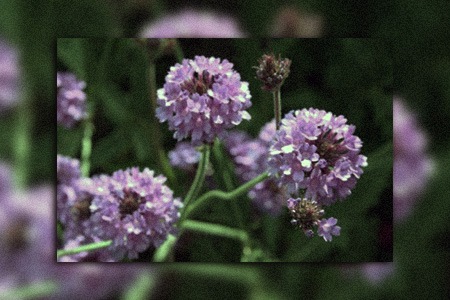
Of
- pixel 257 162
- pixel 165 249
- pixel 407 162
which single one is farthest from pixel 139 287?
pixel 407 162

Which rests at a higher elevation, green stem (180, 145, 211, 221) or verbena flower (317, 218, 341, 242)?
green stem (180, 145, 211, 221)

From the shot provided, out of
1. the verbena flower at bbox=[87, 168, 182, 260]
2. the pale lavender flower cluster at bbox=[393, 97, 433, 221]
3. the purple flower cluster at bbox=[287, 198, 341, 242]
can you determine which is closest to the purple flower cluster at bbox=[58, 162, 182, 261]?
the verbena flower at bbox=[87, 168, 182, 260]

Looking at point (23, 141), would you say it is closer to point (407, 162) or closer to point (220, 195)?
point (220, 195)

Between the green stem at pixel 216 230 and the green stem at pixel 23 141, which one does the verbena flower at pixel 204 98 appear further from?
the green stem at pixel 23 141

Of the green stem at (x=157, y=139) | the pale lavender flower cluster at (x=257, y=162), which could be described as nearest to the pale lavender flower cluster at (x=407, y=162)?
the pale lavender flower cluster at (x=257, y=162)

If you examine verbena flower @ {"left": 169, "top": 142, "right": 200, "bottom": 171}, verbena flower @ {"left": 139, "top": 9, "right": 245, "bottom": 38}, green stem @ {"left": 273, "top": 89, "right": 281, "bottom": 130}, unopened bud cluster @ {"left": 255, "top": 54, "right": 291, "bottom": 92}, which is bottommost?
verbena flower @ {"left": 169, "top": 142, "right": 200, "bottom": 171}

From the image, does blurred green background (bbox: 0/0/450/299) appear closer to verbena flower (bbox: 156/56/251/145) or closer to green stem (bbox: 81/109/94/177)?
green stem (bbox: 81/109/94/177)

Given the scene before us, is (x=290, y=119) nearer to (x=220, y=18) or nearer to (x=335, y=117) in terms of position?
(x=335, y=117)
